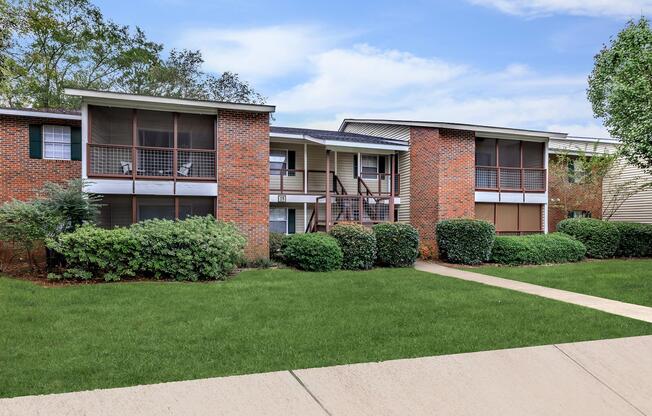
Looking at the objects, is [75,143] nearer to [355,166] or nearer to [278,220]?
[278,220]

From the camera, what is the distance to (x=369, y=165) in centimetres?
2097

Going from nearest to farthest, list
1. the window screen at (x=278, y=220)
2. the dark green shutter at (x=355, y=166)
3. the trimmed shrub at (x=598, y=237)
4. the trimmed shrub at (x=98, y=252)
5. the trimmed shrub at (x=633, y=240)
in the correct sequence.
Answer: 1. the trimmed shrub at (x=98, y=252)
2. the trimmed shrub at (x=598, y=237)
3. the trimmed shrub at (x=633, y=240)
4. the window screen at (x=278, y=220)
5. the dark green shutter at (x=355, y=166)

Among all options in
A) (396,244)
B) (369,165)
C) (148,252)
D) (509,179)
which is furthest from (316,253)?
(509,179)

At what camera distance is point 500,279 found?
1254 cm

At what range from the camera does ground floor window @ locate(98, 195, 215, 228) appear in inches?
624

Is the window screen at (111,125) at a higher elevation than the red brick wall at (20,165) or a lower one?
higher

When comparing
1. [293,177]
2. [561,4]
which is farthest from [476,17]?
[293,177]

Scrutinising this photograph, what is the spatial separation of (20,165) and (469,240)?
14.7m

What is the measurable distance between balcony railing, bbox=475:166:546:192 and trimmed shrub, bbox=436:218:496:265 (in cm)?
382

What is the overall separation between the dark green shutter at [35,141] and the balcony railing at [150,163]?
6.99 feet

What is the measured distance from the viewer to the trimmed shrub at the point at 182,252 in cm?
1140

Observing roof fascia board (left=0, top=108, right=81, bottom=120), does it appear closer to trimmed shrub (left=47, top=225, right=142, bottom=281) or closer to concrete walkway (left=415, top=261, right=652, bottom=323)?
trimmed shrub (left=47, top=225, right=142, bottom=281)

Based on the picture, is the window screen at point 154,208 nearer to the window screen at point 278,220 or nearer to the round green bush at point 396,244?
the window screen at point 278,220

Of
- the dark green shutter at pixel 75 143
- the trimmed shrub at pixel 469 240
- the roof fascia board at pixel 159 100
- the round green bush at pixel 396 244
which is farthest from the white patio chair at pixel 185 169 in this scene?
the trimmed shrub at pixel 469 240
